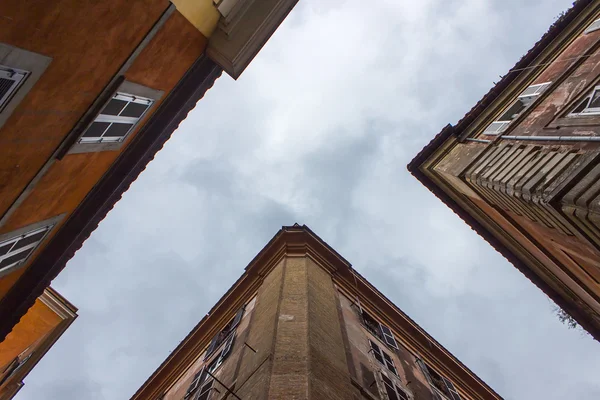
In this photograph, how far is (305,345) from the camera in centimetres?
797

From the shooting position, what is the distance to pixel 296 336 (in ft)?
27.4

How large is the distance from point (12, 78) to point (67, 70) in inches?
35.2

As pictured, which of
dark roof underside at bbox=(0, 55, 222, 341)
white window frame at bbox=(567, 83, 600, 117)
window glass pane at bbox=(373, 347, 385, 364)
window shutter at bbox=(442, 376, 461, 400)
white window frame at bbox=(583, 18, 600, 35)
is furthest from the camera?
window shutter at bbox=(442, 376, 461, 400)

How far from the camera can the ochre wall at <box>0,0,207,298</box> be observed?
15.8 ft

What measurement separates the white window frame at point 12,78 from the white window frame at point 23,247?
3.19 metres

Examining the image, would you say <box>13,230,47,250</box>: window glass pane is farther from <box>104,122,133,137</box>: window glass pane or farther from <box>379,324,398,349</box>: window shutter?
<box>379,324,398,349</box>: window shutter

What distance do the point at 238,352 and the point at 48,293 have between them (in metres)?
9.54

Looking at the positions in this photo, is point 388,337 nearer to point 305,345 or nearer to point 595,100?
point 305,345

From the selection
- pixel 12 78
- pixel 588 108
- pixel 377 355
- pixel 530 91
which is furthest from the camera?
pixel 377 355

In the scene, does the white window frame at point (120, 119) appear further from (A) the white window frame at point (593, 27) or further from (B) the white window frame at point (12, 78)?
(A) the white window frame at point (593, 27)

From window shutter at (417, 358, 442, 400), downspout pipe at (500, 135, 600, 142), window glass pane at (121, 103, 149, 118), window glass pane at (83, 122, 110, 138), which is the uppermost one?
downspout pipe at (500, 135, 600, 142)

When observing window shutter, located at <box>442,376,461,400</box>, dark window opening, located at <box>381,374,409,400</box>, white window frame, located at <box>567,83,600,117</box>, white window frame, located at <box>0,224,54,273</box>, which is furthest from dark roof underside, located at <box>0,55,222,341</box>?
window shutter, located at <box>442,376,461,400</box>

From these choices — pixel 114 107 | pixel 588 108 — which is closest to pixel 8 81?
pixel 114 107

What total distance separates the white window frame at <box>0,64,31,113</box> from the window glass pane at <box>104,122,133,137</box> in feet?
8.58
